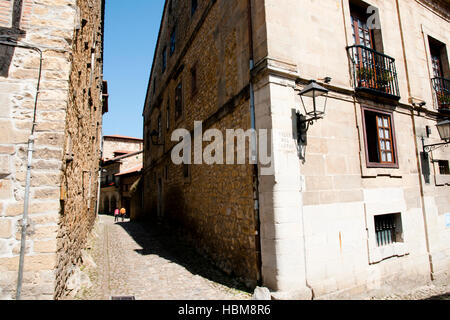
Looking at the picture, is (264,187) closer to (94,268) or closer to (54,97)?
(54,97)

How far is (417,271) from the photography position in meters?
5.80

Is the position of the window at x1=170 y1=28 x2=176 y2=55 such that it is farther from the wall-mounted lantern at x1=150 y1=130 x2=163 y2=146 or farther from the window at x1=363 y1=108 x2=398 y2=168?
the window at x1=363 y1=108 x2=398 y2=168

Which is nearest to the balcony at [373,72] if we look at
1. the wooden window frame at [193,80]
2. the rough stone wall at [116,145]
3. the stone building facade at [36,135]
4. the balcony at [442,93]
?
the balcony at [442,93]

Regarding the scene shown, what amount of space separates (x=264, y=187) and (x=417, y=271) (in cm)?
451

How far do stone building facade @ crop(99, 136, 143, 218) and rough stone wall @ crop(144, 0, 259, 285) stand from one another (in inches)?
438

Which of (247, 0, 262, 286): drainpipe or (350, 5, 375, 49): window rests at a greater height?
(350, 5, 375, 49): window

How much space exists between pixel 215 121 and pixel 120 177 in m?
20.0

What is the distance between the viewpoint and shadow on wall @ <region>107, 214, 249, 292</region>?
541 centimetres

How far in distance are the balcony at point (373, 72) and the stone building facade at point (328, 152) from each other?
4 cm

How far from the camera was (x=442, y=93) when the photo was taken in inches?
305

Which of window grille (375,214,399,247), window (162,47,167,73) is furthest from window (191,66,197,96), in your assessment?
window grille (375,214,399,247)

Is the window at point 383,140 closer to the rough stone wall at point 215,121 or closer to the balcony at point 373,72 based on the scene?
the balcony at point 373,72

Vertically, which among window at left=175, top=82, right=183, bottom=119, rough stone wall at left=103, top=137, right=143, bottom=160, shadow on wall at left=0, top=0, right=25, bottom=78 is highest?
rough stone wall at left=103, top=137, right=143, bottom=160
